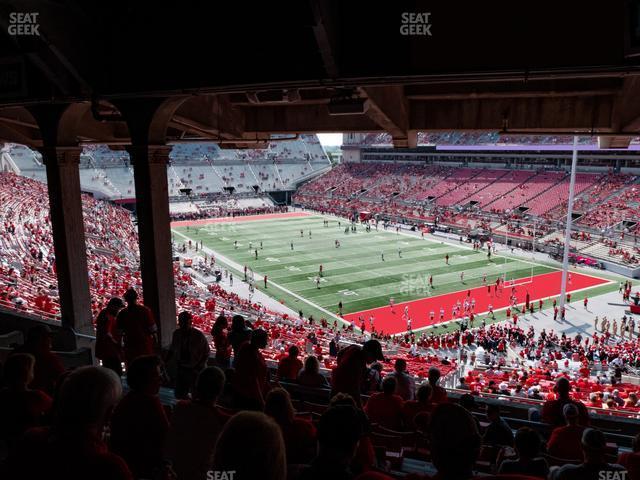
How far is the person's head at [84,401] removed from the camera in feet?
7.41

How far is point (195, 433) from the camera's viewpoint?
10.8 feet

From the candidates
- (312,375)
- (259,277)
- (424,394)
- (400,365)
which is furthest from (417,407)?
(259,277)

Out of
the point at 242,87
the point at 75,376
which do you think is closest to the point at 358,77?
the point at 242,87

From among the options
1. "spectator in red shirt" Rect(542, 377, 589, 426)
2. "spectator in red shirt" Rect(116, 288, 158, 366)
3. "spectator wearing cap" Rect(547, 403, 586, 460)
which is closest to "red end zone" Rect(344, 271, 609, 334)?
"spectator in red shirt" Rect(542, 377, 589, 426)

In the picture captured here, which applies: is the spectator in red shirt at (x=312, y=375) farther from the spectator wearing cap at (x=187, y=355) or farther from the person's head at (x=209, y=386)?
the person's head at (x=209, y=386)

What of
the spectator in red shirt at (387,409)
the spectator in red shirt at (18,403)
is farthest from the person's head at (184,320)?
the spectator in red shirt at (387,409)

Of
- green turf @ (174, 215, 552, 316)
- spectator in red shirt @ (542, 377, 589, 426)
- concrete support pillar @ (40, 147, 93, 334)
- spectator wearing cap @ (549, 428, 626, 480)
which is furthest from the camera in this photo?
green turf @ (174, 215, 552, 316)

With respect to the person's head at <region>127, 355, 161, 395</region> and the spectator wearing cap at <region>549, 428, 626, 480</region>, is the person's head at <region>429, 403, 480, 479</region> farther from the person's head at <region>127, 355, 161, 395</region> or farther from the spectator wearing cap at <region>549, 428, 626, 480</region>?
the person's head at <region>127, 355, 161, 395</region>

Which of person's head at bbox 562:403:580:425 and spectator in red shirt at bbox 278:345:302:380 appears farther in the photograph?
spectator in red shirt at bbox 278:345:302:380

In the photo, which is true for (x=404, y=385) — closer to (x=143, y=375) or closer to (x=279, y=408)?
(x=279, y=408)

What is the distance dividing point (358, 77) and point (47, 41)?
3540 mm

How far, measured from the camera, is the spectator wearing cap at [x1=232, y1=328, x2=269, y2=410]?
4.82 meters

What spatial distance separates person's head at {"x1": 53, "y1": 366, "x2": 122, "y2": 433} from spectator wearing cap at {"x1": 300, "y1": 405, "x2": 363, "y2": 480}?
0.96 m

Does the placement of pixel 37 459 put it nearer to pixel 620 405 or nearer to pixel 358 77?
pixel 358 77
